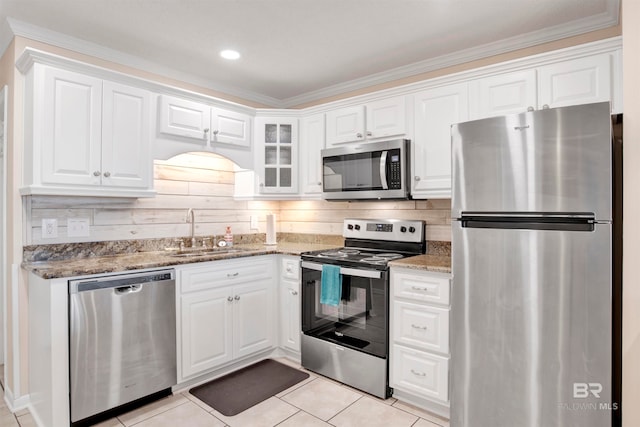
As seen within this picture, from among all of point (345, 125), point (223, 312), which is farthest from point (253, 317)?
point (345, 125)

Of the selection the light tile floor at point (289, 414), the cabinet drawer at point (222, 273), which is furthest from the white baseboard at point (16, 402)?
the cabinet drawer at point (222, 273)

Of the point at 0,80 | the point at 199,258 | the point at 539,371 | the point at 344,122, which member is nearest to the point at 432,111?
the point at 344,122

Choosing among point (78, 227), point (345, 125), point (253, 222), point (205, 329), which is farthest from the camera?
point (253, 222)

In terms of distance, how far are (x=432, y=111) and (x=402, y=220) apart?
916 millimetres

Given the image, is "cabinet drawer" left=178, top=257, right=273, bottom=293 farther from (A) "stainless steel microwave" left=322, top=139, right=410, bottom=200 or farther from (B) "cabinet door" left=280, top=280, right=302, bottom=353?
(A) "stainless steel microwave" left=322, top=139, right=410, bottom=200

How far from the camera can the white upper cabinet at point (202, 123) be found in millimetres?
2865

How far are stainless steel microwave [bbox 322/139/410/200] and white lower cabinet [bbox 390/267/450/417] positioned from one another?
697 millimetres

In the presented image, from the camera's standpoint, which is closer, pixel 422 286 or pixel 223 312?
pixel 422 286

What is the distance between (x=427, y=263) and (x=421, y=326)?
1.35 ft

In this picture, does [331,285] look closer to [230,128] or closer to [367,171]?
[367,171]

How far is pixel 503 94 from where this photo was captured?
244cm

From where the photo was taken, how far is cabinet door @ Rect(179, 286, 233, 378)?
2678 millimetres

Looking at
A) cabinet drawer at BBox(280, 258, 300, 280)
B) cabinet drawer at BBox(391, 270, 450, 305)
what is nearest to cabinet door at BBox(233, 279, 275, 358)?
cabinet drawer at BBox(280, 258, 300, 280)

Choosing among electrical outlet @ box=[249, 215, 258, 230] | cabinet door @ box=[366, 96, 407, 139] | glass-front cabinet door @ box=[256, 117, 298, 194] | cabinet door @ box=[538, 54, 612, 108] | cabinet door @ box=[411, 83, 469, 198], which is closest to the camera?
cabinet door @ box=[538, 54, 612, 108]
